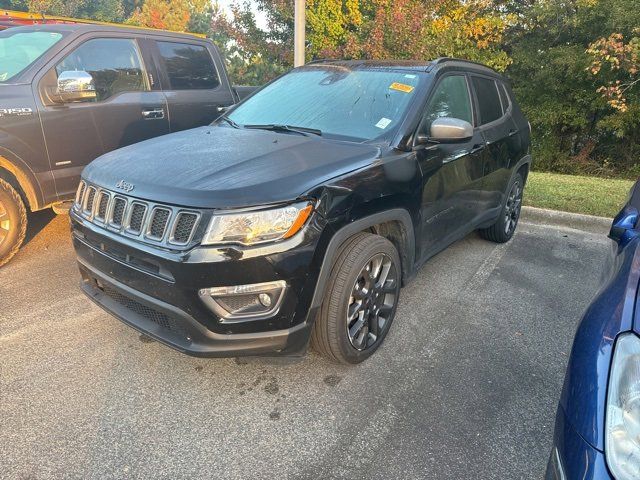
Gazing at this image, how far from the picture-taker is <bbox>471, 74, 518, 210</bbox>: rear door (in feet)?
13.4

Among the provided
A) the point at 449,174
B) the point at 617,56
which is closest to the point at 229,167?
the point at 449,174

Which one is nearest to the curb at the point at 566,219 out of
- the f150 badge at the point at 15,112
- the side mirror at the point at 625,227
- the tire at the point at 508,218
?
the tire at the point at 508,218

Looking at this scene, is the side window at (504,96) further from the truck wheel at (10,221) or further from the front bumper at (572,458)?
the truck wheel at (10,221)

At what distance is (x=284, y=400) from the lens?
2586 millimetres

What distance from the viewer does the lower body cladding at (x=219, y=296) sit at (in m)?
2.20

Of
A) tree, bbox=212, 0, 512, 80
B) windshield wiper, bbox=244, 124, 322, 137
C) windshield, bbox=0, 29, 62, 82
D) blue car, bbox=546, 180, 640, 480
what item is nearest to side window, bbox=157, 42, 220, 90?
windshield, bbox=0, 29, 62, 82

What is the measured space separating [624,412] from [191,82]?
5.23 metres

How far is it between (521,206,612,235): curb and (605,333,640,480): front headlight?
4765 mm

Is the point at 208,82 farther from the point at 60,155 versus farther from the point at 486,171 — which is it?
the point at 486,171

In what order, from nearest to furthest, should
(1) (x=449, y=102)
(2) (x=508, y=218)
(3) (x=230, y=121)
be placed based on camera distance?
1. (1) (x=449, y=102)
2. (3) (x=230, y=121)
3. (2) (x=508, y=218)

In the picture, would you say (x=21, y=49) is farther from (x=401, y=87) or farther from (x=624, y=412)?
(x=624, y=412)

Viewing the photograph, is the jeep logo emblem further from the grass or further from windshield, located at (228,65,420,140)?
the grass

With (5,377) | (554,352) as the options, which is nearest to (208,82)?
(5,377)

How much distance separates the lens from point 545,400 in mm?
2646
